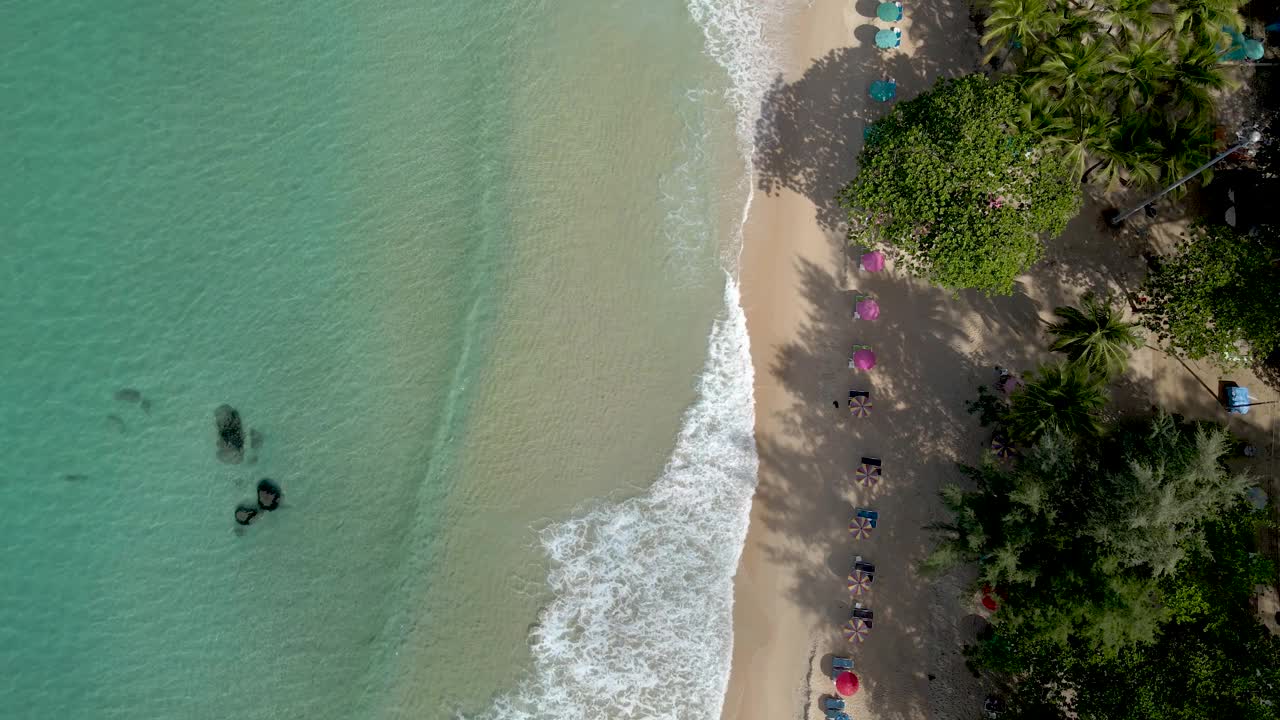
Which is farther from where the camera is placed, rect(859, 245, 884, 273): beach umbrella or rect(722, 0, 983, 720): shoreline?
rect(859, 245, 884, 273): beach umbrella

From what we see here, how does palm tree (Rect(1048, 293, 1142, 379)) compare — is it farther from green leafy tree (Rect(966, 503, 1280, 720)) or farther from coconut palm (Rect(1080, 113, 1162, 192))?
green leafy tree (Rect(966, 503, 1280, 720))

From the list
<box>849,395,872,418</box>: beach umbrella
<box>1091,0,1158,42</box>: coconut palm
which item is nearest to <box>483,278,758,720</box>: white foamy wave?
<box>849,395,872,418</box>: beach umbrella

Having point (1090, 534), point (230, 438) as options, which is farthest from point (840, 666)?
point (230, 438)

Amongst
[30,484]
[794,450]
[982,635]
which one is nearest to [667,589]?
[794,450]

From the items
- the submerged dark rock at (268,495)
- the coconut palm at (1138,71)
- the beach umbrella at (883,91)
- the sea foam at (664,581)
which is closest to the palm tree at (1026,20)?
the coconut palm at (1138,71)

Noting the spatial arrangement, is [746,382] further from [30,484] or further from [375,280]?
[30,484]

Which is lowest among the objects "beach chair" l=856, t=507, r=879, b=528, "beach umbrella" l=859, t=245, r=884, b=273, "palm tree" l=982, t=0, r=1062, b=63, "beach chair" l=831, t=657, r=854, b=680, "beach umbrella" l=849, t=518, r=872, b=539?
"beach chair" l=831, t=657, r=854, b=680
